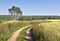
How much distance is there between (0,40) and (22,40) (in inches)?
81.7

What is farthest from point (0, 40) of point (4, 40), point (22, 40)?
point (22, 40)

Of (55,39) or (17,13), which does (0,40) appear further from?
(17,13)

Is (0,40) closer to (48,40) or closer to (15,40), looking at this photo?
(15,40)

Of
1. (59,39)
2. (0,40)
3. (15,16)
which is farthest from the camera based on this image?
(15,16)

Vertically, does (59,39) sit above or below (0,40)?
above

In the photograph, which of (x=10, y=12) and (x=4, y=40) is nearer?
(x=4, y=40)

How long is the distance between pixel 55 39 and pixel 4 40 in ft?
22.6

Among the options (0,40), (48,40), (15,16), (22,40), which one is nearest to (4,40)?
(0,40)

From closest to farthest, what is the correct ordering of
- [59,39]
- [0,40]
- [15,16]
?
[59,39]
[0,40]
[15,16]

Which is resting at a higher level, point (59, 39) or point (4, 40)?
point (59, 39)

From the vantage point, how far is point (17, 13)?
84688mm

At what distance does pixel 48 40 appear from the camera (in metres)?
12.4

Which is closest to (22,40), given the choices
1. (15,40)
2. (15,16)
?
(15,40)

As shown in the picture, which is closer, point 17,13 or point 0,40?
point 0,40
